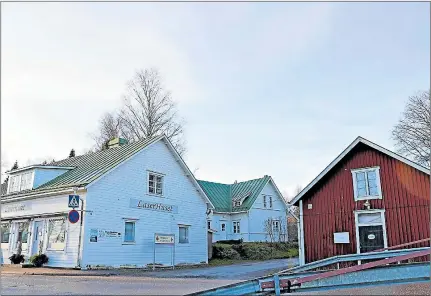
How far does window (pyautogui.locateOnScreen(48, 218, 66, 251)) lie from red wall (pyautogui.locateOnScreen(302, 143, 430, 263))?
11869 millimetres

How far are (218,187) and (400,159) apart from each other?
27921 millimetres

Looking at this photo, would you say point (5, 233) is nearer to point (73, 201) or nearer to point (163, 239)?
point (73, 201)

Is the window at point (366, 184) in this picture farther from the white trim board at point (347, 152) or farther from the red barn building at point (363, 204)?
the white trim board at point (347, 152)

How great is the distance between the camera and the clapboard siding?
20266 mm

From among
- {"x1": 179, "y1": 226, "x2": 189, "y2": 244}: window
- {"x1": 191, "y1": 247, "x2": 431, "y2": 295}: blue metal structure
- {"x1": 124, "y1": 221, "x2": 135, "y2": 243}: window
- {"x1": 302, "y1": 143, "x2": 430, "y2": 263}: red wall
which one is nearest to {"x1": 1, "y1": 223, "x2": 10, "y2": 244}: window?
{"x1": 124, "y1": 221, "x2": 135, "y2": 243}: window

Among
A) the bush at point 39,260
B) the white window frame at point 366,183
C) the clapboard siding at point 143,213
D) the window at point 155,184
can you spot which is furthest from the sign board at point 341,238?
the bush at point 39,260

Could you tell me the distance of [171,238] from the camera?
22750mm

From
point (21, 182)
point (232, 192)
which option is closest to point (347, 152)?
point (21, 182)

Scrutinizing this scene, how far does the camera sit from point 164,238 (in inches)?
873

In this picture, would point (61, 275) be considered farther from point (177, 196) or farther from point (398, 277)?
point (398, 277)

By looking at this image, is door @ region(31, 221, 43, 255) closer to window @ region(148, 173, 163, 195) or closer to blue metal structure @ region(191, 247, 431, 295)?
window @ region(148, 173, 163, 195)

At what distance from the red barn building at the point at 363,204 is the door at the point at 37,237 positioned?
13.3 metres

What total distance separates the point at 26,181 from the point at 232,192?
23.6 metres

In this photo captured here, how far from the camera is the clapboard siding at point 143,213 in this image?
20.3 meters
